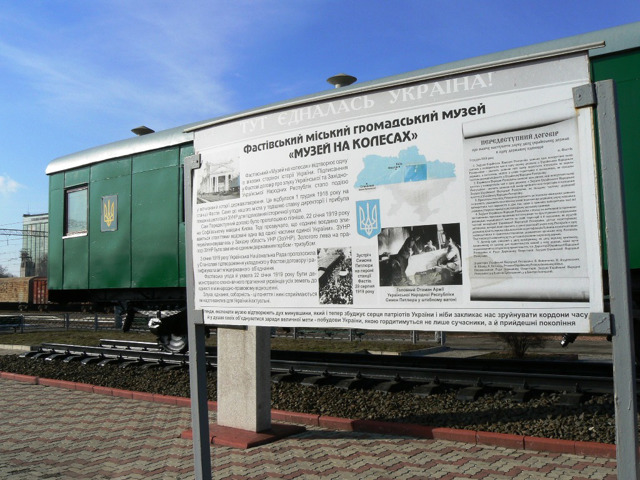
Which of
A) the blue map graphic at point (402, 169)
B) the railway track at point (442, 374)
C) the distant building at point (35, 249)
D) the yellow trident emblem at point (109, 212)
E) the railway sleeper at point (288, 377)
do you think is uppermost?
the distant building at point (35, 249)

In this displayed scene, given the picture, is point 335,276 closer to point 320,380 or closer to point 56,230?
point 320,380

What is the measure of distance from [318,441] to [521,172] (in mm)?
3861

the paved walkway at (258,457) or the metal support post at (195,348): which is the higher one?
the metal support post at (195,348)

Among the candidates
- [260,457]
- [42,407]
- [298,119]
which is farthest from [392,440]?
[42,407]

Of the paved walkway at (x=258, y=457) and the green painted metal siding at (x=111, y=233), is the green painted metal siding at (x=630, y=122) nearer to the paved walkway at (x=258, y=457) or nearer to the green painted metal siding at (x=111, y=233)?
the paved walkway at (x=258, y=457)

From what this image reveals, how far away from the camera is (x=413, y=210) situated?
292 centimetres

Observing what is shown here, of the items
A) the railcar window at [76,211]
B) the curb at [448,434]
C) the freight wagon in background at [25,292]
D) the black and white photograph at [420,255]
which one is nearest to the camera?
the black and white photograph at [420,255]

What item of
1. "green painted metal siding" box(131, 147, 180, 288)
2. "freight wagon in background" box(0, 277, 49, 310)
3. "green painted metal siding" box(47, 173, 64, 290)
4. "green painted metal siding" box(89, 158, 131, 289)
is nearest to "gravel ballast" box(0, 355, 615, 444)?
"green painted metal siding" box(131, 147, 180, 288)

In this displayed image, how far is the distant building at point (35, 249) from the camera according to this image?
65.6 metres

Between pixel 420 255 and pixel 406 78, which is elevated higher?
pixel 406 78

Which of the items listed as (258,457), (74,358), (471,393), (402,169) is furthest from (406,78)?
(74,358)

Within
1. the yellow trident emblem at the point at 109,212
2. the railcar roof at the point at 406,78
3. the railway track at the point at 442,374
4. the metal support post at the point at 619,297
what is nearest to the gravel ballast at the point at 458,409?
the railway track at the point at 442,374

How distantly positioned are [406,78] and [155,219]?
669 cm

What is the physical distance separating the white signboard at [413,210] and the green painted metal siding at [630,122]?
349 centimetres
